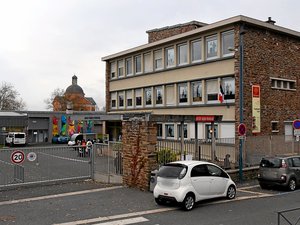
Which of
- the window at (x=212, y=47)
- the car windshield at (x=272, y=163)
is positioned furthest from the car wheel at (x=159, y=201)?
the window at (x=212, y=47)

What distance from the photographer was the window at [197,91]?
29.4 meters

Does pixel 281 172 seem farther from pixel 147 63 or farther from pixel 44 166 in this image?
pixel 147 63

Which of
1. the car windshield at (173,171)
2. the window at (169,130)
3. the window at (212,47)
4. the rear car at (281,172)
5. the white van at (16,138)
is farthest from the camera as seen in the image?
the white van at (16,138)

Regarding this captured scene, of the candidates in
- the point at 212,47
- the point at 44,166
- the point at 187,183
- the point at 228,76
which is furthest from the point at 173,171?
the point at 212,47

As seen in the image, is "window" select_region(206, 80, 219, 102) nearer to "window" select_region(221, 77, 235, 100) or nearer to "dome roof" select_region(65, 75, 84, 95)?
"window" select_region(221, 77, 235, 100)

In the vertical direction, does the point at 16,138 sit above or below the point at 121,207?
above

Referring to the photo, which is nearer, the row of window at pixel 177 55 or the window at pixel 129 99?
the row of window at pixel 177 55

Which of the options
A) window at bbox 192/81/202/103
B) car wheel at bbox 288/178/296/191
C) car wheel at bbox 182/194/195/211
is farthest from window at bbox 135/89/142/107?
car wheel at bbox 182/194/195/211

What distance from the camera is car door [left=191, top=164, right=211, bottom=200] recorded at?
42.8ft

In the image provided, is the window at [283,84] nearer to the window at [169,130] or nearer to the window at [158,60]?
the window at [169,130]

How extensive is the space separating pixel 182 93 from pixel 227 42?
6.19 meters

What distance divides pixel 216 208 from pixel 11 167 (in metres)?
9.79

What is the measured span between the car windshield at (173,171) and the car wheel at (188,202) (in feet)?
2.38

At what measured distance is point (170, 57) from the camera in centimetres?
3259
